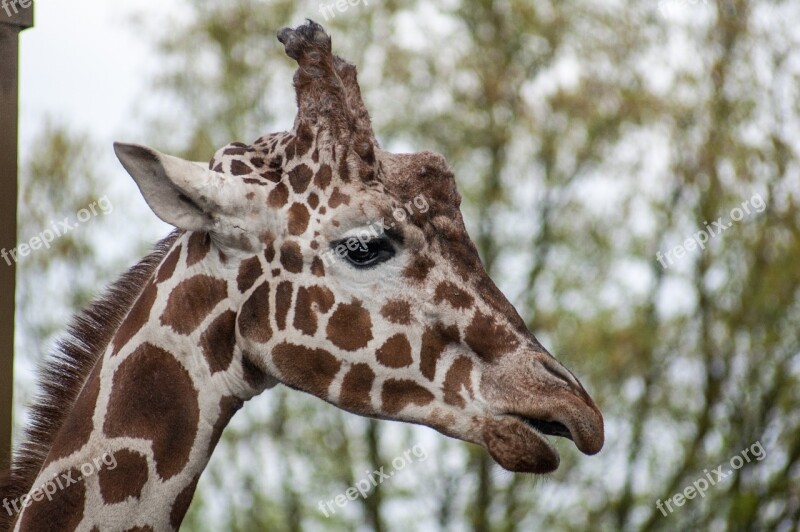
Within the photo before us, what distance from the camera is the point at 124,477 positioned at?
4.51 metres

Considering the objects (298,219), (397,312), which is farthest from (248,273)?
(397,312)

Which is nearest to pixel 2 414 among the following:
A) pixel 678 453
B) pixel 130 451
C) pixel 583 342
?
pixel 130 451

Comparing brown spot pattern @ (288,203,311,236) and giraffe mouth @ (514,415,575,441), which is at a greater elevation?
A: brown spot pattern @ (288,203,311,236)

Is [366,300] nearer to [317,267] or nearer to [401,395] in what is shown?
[317,267]

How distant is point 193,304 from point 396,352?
894mm

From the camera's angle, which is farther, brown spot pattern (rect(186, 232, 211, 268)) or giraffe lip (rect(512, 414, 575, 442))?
brown spot pattern (rect(186, 232, 211, 268))

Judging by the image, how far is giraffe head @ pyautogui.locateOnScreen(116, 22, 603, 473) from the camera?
14.9 feet

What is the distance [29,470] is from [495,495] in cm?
1907

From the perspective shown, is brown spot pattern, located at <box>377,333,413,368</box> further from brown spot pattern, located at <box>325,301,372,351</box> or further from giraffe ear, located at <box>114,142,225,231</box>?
giraffe ear, located at <box>114,142,225,231</box>

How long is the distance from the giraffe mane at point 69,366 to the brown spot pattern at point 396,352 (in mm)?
1142

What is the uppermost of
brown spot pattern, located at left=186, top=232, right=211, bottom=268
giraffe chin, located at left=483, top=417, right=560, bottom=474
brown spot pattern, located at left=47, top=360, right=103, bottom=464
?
brown spot pattern, located at left=186, top=232, right=211, bottom=268

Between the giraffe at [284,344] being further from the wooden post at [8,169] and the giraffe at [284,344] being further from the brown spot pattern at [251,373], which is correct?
the wooden post at [8,169]
